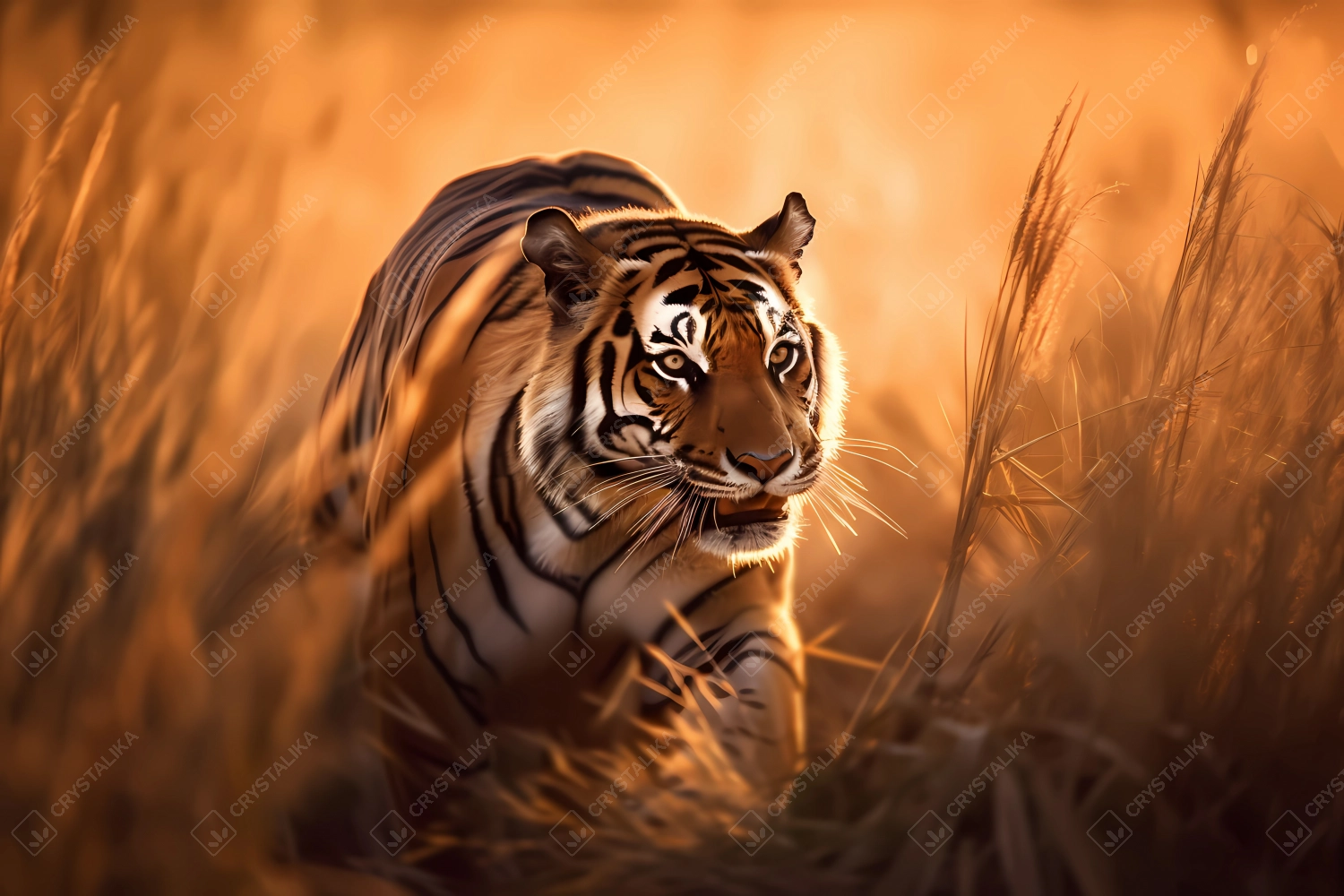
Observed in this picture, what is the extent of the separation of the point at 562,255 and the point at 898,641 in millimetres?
1133

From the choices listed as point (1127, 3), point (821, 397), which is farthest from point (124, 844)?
point (1127, 3)

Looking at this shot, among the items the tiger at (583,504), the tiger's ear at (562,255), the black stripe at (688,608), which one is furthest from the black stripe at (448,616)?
the tiger's ear at (562,255)

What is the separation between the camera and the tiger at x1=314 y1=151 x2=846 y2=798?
1.77 m

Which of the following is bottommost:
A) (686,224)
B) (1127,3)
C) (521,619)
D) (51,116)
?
(521,619)

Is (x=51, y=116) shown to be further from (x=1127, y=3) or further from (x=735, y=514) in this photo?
(x=1127, y=3)

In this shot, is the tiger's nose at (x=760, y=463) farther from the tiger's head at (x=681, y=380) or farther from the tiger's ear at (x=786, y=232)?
the tiger's ear at (x=786, y=232)

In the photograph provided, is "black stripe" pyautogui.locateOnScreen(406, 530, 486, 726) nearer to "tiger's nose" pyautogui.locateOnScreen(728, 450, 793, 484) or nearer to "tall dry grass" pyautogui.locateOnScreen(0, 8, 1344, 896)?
"tall dry grass" pyautogui.locateOnScreen(0, 8, 1344, 896)

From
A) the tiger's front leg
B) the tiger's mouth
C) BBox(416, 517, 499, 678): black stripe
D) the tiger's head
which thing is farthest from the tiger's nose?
BBox(416, 517, 499, 678): black stripe

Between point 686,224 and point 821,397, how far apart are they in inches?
19.5

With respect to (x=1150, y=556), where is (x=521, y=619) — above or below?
below

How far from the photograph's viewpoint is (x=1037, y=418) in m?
1.94

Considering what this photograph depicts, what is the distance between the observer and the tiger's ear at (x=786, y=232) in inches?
73.9

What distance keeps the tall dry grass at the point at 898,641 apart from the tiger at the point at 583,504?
4.5 inches

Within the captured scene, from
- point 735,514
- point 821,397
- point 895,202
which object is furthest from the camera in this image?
point 895,202
